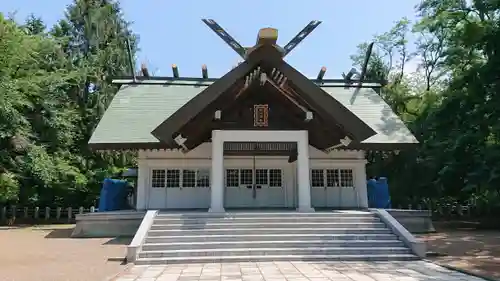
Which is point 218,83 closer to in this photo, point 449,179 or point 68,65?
point 449,179

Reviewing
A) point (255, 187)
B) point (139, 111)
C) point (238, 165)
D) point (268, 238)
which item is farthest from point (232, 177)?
point (268, 238)

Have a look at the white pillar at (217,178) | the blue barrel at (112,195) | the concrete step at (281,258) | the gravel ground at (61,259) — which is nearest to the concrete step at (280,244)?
the concrete step at (281,258)

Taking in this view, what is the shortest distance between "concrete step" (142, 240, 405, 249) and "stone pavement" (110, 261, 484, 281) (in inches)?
37.6

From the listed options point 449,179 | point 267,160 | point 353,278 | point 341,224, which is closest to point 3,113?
point 267,160

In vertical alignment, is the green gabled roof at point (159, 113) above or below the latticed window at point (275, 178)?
above

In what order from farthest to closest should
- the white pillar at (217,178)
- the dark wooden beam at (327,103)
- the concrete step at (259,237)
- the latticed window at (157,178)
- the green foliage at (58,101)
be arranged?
the green foliage at (58,101)
the latticed window at (157,178)
the white pillar at (217,178)
the dark wooden beam at (327,103)
the concrete step at (259,237)

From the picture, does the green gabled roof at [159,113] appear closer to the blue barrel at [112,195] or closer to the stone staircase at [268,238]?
the blue barrel at [112,195]

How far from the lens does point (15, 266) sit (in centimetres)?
864

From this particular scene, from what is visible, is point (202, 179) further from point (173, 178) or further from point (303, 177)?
point (303, 177)

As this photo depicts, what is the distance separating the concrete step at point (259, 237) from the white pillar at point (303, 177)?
206cm

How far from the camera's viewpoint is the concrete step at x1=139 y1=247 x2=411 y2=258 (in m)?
9.52

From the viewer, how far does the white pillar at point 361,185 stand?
15.5 meters

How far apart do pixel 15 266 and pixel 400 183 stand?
19950 mm

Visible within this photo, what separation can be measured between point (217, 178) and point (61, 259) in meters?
4.83
